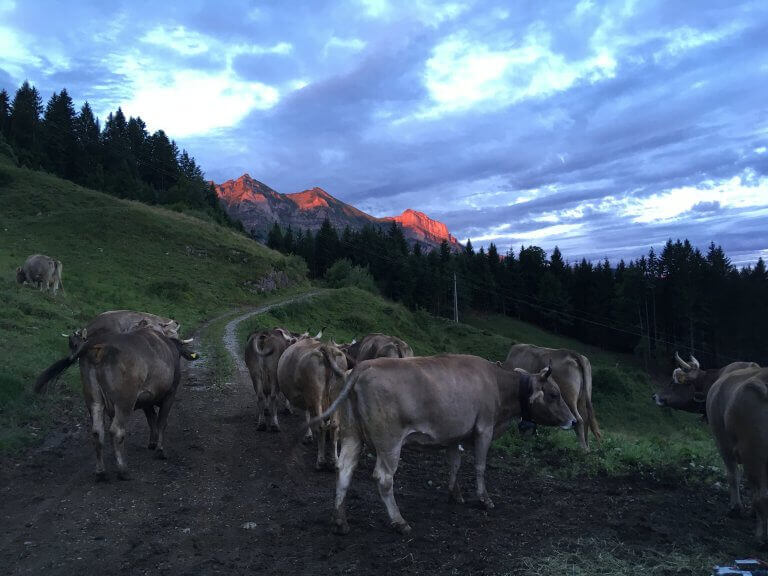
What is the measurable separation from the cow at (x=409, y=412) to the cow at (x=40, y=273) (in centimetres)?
2509

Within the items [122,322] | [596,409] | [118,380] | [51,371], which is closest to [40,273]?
[122,322]

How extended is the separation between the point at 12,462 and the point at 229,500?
14.2 feet

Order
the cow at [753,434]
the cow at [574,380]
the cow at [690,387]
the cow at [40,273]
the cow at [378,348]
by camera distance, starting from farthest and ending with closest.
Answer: the cow at [40,273] → the cow at [574,380] → the cow at [378,348] → the cow at [690,387] → the cow at [753,434]

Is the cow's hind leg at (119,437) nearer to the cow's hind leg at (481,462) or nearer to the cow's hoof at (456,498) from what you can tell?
the cow's hoof at (456,498)

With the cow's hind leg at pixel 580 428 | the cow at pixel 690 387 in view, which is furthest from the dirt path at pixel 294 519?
the cow at pixel 690 387

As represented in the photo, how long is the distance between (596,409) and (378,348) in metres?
30.9

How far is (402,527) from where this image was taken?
641cm

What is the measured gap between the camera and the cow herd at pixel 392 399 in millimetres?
6488

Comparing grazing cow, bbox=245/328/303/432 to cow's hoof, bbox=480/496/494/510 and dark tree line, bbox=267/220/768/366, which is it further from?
dark tree line, bbox=267/220/768/366

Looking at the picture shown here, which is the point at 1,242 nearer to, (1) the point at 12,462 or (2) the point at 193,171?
(1) the point at 12,462

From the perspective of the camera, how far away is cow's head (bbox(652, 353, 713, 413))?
1002 centimetres

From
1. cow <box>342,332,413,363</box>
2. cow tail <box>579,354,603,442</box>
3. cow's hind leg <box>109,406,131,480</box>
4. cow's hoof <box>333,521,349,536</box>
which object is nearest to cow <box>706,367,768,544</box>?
cow's hoof <box>333,521,349,536</box>

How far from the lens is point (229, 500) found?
7695 mm

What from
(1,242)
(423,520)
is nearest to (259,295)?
(1,242)
